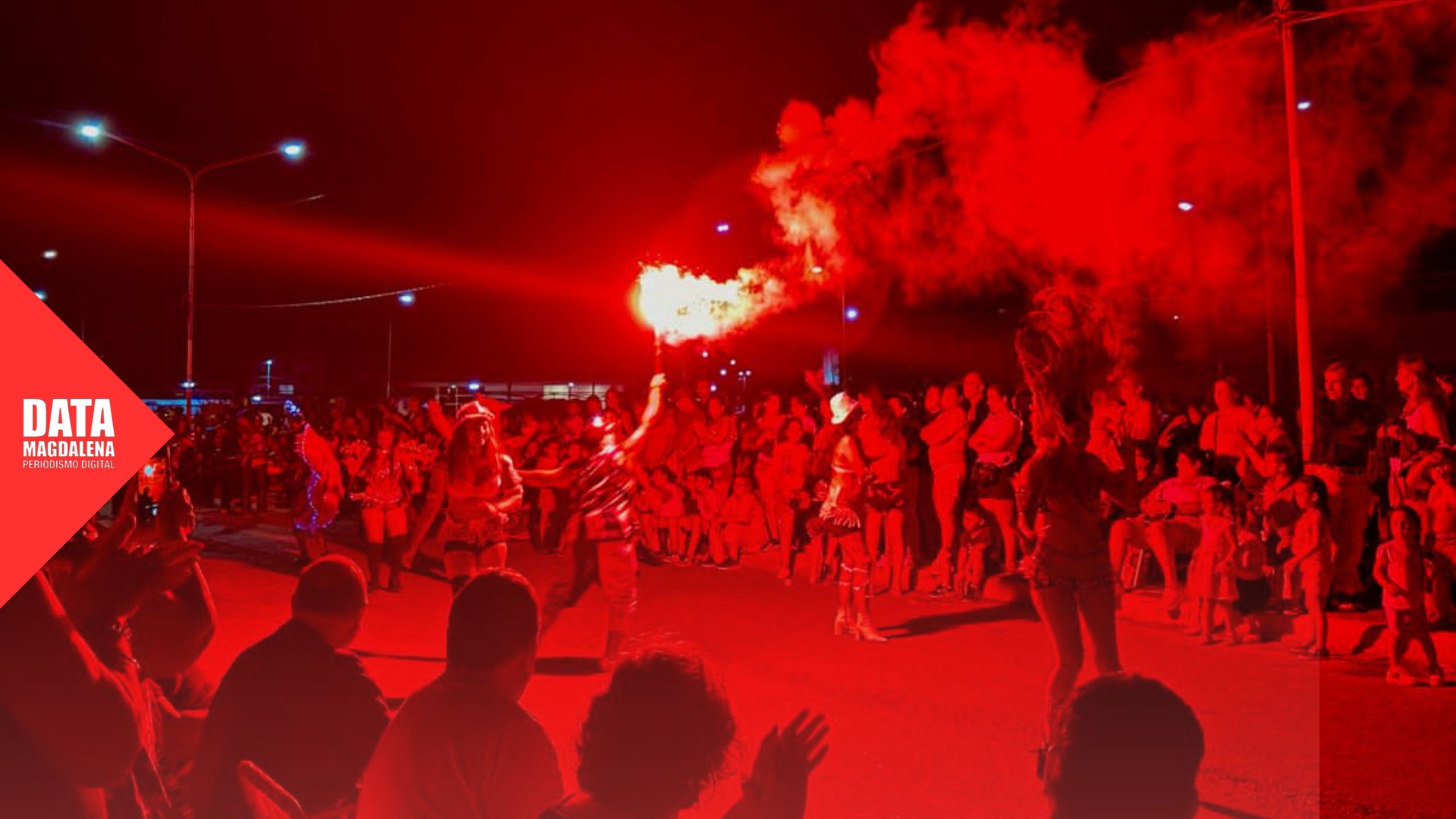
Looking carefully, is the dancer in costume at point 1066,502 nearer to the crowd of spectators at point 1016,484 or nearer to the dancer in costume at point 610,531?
the crowd of spectators at point 1016,484

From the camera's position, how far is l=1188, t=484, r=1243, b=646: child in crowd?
367 inches

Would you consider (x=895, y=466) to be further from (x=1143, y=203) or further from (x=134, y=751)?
(x=134, y=751)

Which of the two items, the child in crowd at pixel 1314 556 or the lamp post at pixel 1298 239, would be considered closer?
the child in crowd at pixel 1314 556

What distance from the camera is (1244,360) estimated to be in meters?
30.3

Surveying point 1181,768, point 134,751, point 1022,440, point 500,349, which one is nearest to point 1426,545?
point 1022,440

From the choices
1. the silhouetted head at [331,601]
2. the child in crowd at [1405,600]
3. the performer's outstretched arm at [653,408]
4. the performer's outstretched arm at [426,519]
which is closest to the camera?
the silhouetted head at [331,601]

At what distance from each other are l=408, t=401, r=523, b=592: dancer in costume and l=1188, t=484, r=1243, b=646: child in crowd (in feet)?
18.4

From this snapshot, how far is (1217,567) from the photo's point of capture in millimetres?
9352

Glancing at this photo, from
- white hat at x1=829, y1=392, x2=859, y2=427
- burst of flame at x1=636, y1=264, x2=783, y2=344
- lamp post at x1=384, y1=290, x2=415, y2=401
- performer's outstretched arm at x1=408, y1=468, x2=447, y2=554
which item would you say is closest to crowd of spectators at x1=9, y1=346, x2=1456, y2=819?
white hat at x1=829, y1=392, x2=859, y2=427

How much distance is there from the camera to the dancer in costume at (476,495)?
885cm

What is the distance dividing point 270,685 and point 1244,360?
30.8m

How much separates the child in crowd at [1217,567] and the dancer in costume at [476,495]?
18.4 feet

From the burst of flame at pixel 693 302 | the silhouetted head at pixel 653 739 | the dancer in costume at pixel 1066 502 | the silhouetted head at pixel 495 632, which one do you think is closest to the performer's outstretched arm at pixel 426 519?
the burst of flame at pixel 693 302

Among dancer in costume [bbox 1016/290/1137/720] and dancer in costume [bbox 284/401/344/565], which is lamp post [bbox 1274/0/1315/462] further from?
dancer in costume [bbox 284/401/344/565]
